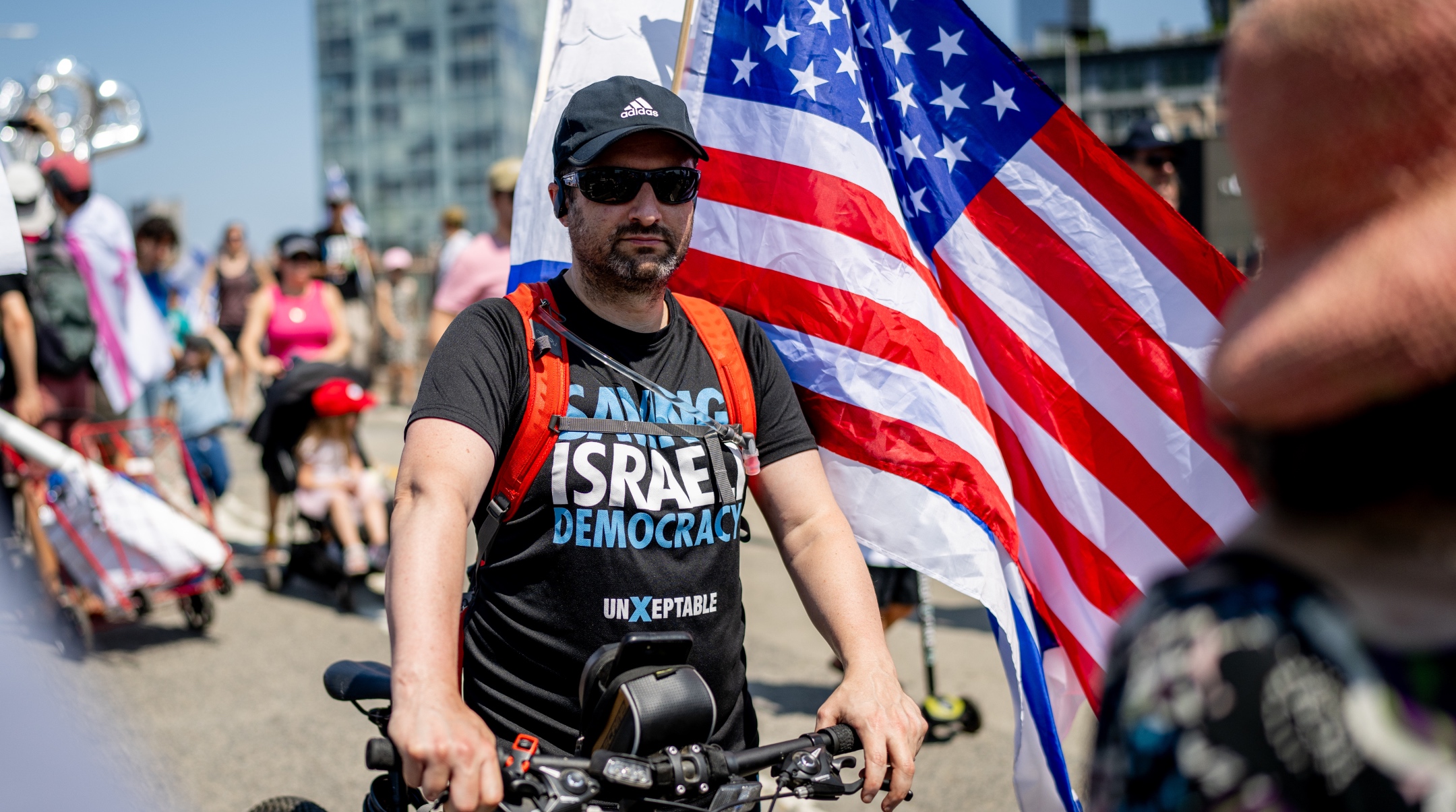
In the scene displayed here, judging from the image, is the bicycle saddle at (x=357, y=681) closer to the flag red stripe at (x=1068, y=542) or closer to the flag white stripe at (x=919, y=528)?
the flag white stripe at (x=919, y=528)

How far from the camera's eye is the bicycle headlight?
1.85 m

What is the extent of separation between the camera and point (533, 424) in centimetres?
229

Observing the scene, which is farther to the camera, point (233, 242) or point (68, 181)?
point (233, 242)

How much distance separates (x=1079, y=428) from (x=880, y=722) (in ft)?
3.99

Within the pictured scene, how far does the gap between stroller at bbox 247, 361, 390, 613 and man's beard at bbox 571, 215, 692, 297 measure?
17.5 ft

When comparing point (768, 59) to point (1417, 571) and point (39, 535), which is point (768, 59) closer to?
point (1417, 571)

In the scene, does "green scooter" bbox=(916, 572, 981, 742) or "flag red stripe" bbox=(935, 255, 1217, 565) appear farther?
"green scooter" bbox=(916, 572, 981, 742)

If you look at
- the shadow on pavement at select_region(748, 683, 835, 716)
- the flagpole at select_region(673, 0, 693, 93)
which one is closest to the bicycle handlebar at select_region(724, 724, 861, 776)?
the flagpole at select_region(673, 0, 693, 93)

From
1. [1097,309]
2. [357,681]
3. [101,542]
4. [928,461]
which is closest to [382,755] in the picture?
[357,681]

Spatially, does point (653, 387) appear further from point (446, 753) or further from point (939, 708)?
point (939, 708)

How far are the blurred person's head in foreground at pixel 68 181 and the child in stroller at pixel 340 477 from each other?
67.1 inches

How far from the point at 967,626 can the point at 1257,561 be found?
602cm

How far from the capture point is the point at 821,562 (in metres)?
2.52

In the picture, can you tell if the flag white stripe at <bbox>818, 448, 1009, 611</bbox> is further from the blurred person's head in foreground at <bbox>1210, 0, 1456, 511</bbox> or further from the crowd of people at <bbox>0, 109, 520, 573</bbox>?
the crowd of people at <bbox>0, 109, 520, 573</bbox>
